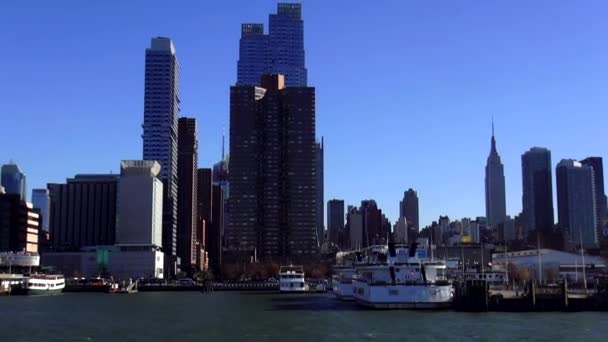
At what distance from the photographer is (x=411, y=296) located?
132 meters

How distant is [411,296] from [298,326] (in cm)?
3495

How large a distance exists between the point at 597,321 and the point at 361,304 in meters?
50.4

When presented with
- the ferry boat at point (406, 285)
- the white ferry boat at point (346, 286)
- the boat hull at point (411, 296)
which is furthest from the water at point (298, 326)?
the white ferry boat at point (346, 286)

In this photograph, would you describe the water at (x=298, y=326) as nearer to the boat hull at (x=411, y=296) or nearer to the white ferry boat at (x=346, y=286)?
the boat hull at (x=411, y=296)

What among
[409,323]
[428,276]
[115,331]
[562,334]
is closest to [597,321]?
[562,334]

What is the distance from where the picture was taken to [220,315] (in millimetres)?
124375

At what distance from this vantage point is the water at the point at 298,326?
293ft

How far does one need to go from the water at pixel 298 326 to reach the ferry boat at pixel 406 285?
4.69 m

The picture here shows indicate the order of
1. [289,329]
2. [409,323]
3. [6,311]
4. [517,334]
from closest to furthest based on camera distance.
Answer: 1. [517,334]
2. [289,329]
3. [409,323]
4. [6,311]

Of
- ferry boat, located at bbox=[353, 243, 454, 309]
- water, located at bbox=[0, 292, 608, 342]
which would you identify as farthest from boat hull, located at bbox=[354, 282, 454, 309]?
water, located at bbox=[0, 292, 608, 342]

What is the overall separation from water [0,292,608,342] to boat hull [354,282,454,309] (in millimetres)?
3856

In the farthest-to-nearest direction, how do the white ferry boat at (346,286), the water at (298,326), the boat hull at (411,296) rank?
the white ferry boat at (346,286) < the boat hull at (411,296) < the water at (298,326)

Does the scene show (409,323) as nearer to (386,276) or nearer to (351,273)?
(386,276)

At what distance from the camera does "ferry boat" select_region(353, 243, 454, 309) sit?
132125 millimetres
